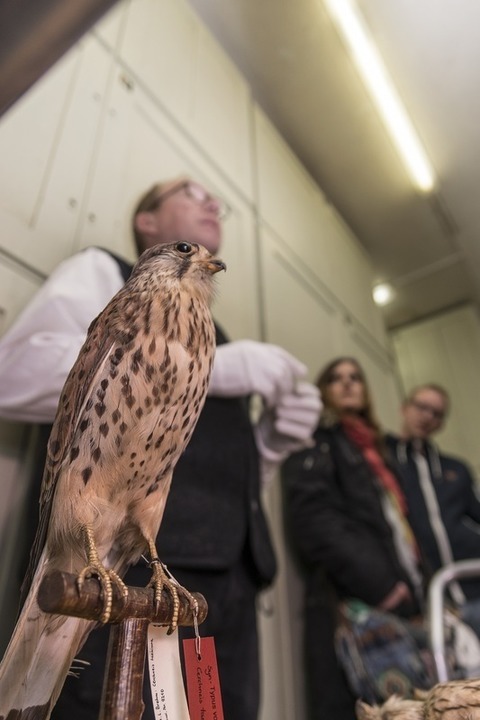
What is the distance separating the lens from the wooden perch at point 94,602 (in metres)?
0.31

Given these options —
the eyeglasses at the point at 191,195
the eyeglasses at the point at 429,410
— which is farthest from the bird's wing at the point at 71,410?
the eyeglasses at the point at 429,410

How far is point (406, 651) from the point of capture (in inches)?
35.0

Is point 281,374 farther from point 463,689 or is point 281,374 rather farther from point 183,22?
point 183,22

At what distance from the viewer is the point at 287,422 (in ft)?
3.19

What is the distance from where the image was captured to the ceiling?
977 millimetres

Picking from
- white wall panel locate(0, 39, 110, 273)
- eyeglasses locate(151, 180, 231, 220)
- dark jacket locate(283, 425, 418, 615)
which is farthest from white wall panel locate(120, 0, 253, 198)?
dark jacket locate(283, 425, 418, 615)

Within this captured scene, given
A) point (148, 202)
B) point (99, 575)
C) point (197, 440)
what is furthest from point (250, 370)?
point (99, 575)

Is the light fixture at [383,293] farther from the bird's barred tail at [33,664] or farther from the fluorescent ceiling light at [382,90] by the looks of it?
the bird's barred tail at [33,664]

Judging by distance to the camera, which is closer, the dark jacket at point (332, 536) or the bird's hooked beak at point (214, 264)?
the bird's hooked beak at point (214, 264)

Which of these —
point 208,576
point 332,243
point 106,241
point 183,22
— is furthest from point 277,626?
point 183,22

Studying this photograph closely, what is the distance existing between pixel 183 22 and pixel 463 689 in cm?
149

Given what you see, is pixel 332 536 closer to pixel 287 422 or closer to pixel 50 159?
pixel 287 422

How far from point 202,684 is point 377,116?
143 cm

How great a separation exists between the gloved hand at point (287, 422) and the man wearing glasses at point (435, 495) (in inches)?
22.7
